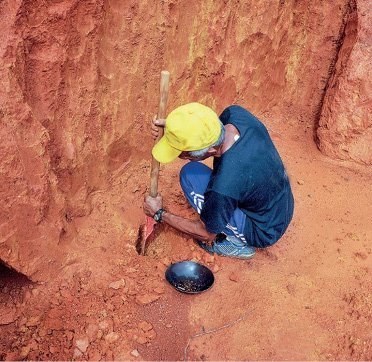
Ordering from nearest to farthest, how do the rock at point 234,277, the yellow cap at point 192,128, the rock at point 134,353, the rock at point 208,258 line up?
1. the yellow cap at point 192,128
2. the rock at point 134,353
3. the rock at point 234,277
4. the rock at point 208,258

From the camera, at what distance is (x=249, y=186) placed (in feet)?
7.80

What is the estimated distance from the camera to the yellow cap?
2.18 meters

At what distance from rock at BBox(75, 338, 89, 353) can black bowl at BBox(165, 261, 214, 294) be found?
0.67m

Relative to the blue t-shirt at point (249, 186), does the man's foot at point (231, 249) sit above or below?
below

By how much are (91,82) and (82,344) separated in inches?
66.2

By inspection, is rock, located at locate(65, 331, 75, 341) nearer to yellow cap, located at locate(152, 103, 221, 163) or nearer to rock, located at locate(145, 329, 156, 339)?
rock, located at locate(145, 329, 156, 339)

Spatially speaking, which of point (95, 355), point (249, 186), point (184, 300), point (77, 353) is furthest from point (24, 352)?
point (249, 186)

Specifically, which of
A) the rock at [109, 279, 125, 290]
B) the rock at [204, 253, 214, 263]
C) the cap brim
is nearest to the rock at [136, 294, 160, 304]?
the rock at [109, 279, 125, 290]

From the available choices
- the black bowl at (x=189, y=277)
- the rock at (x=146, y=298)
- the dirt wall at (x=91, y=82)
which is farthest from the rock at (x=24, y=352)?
the black bowl at (x=189, y=277)

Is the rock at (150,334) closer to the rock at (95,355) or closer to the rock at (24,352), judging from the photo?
the rock at (95,355)

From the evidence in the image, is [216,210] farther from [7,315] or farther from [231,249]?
[7,315]

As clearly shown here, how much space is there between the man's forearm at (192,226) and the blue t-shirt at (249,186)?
165mm

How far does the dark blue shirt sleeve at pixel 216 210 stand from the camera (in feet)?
7.54

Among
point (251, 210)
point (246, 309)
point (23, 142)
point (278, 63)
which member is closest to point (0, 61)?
point (23, 142)
